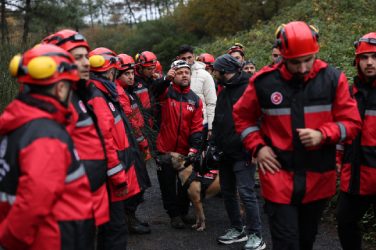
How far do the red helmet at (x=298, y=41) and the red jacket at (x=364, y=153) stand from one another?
1017 millimetres

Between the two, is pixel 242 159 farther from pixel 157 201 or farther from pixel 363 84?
pixel 157 201

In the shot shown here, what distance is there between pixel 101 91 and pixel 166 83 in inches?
85.3

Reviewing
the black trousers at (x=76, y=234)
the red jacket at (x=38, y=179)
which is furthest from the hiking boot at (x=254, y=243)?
the red jacket at (x=38, y=179)

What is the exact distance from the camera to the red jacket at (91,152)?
342 cm

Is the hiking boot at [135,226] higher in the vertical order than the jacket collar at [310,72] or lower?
lower

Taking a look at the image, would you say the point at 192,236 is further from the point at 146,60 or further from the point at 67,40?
the point at 67,40

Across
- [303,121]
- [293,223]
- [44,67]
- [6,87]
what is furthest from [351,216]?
[6,87]

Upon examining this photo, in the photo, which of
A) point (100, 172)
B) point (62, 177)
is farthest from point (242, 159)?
point (62, 177)

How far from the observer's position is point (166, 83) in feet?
21.5

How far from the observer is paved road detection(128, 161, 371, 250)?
5762 mm

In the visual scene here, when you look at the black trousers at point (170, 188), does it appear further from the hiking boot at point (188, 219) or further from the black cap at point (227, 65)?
the black cap at point (227, 65)

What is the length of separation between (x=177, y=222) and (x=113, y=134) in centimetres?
243

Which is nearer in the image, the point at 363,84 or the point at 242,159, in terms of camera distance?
the point at 363,84

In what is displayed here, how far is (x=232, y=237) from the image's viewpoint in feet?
19.0
